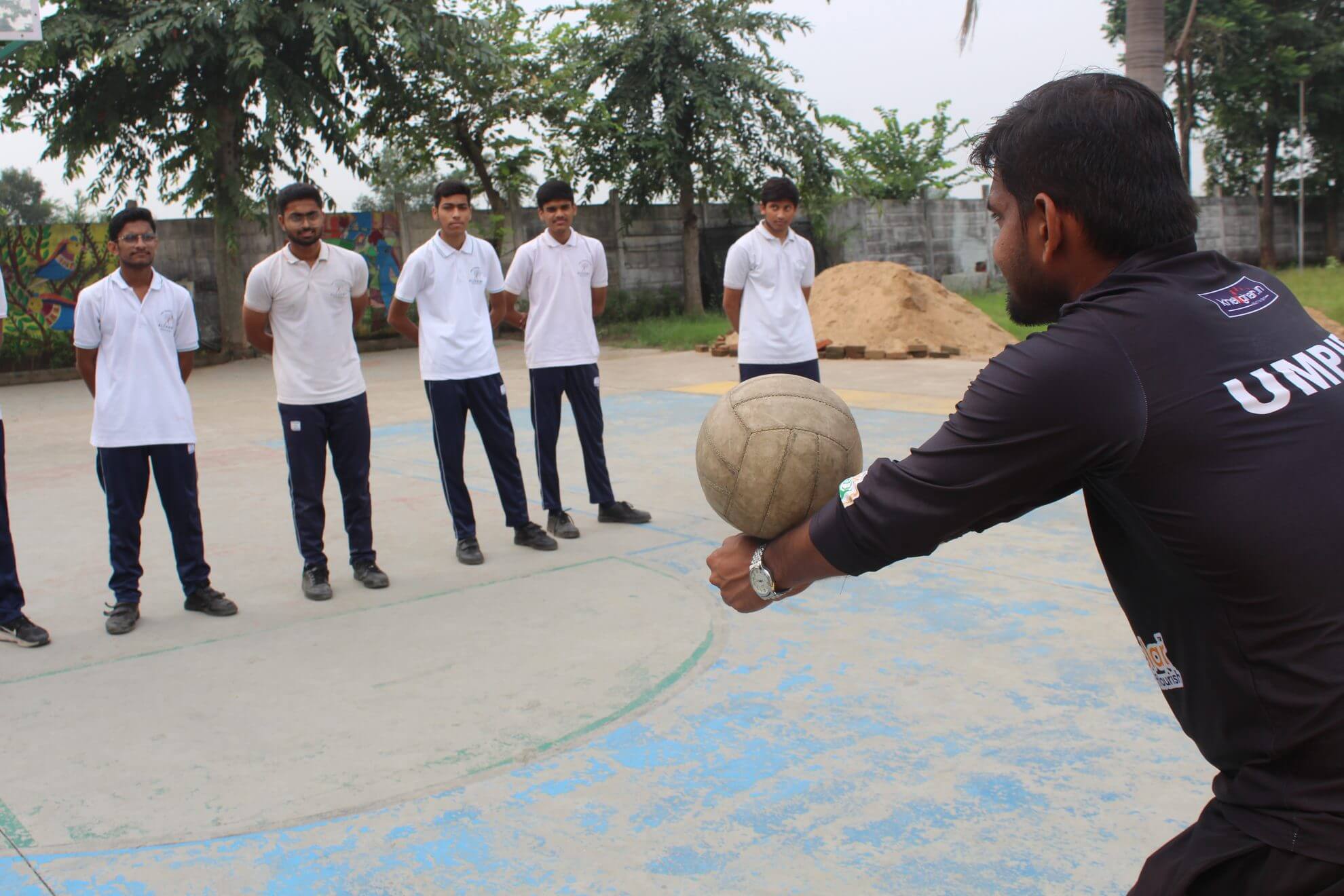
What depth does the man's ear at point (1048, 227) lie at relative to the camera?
5.60 ft

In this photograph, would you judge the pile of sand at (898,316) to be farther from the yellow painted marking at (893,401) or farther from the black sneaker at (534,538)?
the black sneaker at (534,538)

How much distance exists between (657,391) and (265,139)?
26.5ft

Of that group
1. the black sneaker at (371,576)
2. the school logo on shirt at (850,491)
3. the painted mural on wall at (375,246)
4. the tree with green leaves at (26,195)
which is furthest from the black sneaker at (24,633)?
the tree with green leaves at (26,195)

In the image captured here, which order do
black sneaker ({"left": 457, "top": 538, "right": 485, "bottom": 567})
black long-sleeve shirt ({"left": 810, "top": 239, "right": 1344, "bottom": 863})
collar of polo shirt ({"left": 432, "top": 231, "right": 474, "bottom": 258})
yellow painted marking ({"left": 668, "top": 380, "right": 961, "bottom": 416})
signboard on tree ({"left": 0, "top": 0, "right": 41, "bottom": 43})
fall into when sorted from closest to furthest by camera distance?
black long-sleeve shirt ({"left": 810, "top": 239, "right": 1344, "bottom": 863}) < black sneaker ({"left": 457, "top": 538, "right": 485, "bottom": 567}) < collar of polo shirt ({"left": 432, "top": 231, "right": 474, "bottom": 258}) < signboard on tree ({"left": 0, "top": 0, "right": 41, "bottom": 43}) < yellow painted marking ({"left": 668, "top": 380, "right": 961, "bottom": 416})

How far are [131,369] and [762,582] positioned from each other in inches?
167

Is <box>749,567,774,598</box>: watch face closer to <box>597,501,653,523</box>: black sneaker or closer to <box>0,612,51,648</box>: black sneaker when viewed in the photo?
<box>0,612,51,648</box>: black sneaker

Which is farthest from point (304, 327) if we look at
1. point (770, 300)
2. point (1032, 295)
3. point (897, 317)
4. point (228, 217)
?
point (228, 217)

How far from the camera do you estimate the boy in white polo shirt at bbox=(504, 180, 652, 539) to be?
6.95 meters

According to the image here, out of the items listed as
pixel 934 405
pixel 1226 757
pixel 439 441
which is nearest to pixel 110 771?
pixel 439 441

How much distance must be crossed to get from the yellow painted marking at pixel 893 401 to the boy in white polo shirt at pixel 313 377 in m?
4.94

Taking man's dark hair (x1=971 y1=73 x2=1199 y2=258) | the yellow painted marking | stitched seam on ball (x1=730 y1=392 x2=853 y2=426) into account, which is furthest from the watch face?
the yellow painted marking

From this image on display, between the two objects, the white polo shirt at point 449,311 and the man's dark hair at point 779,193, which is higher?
the man's dark hair at point 779,193

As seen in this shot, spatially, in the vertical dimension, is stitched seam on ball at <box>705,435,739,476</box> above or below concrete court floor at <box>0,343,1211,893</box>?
above

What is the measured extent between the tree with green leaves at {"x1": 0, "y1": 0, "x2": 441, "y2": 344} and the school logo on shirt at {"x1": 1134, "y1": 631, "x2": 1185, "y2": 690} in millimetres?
16331
